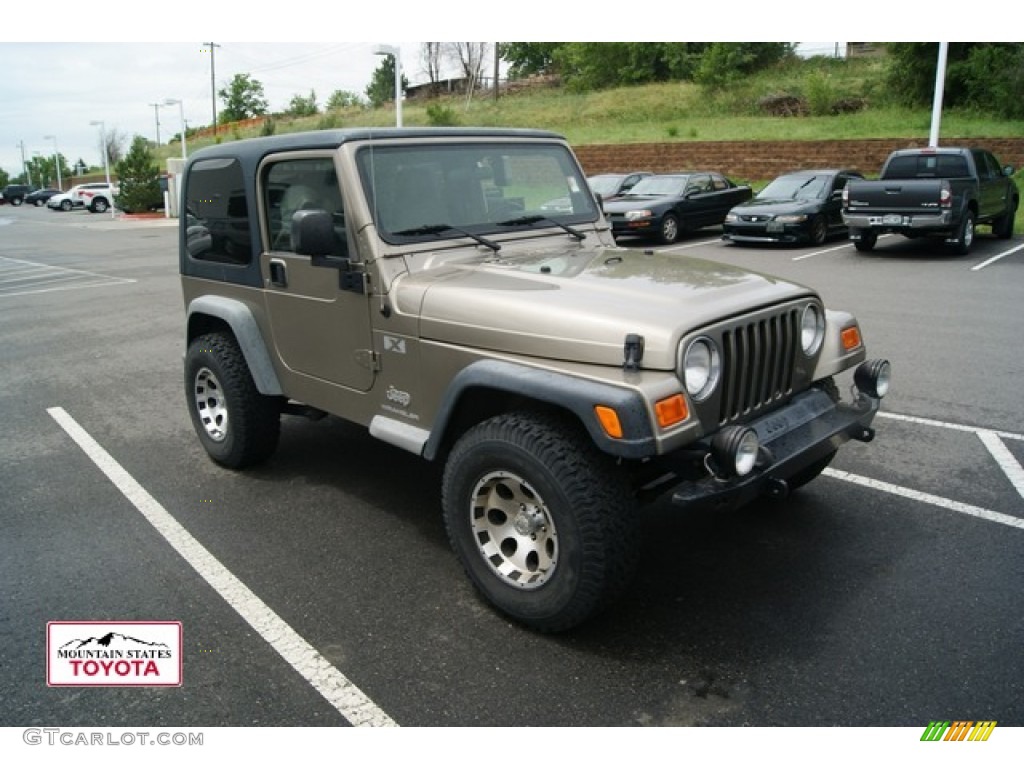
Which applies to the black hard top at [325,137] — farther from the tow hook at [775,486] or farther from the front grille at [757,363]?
the tow hook at [775,486]

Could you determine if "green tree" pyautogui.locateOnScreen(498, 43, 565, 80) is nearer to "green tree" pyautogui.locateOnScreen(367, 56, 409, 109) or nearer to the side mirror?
"green tree" pyautogui.locateOnScreen(367, 56, 409, 109)

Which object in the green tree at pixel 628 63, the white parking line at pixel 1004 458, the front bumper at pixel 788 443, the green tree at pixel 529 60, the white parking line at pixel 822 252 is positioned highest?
the green tree at pixel 529 60

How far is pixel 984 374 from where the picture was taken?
6984 mm

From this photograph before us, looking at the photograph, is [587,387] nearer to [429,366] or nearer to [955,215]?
[429,366]

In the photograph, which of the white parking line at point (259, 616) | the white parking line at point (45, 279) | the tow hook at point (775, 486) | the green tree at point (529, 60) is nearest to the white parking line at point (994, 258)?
the tow hook at point (775, 486)

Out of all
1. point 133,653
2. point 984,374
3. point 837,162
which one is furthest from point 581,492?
point 837,162

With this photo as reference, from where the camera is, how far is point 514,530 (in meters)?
3.40

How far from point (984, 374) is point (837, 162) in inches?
837

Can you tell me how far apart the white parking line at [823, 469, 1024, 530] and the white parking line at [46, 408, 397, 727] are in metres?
3.18

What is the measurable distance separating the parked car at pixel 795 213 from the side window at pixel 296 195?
43.0 feet

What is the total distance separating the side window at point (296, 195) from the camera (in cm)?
399

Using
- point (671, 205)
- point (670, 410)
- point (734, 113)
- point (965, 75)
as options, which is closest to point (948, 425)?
point (670, 410)

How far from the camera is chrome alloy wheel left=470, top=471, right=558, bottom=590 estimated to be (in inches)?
129

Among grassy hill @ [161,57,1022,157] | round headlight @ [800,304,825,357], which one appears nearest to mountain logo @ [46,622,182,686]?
round headlight @ [800,304,825,357]
